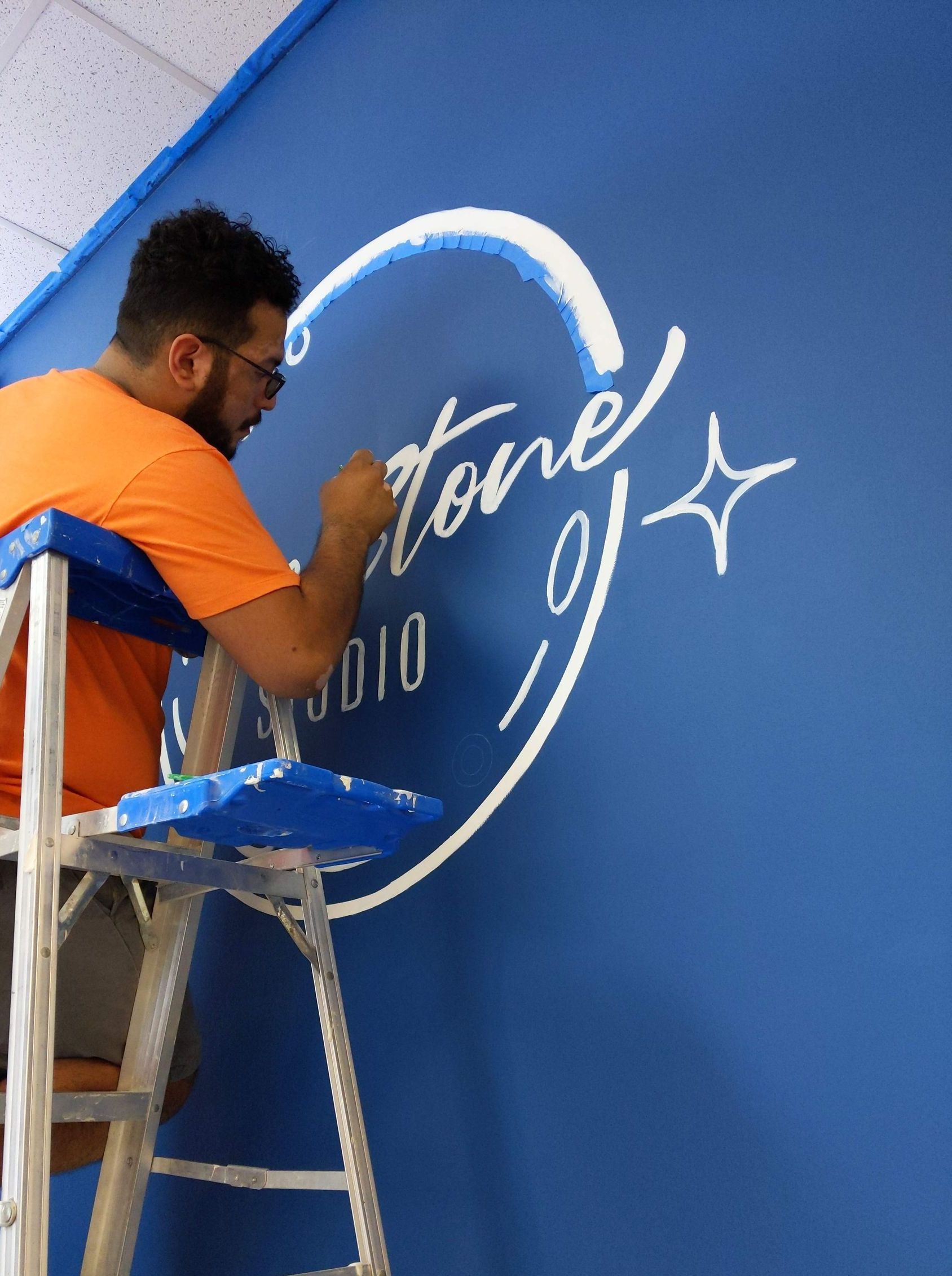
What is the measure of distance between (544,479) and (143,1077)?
0.75 meters

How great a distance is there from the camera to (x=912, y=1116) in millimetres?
771

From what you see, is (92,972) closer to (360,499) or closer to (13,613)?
(13,613)

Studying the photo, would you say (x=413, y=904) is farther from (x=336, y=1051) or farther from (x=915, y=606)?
(x=915, y=606)

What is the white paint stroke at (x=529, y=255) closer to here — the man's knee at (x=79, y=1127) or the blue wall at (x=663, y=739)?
the blue wall at (x=663, y=739)

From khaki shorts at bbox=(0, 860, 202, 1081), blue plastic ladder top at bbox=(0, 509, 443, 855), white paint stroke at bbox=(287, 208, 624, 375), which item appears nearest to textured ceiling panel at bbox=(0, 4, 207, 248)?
white paint stroke at bbox=(287, 208, 624, 375)

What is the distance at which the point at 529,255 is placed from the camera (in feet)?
4.24

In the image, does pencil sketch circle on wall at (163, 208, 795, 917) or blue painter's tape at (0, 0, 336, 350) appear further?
blue painter's tape at (0, 0, 336, 350)

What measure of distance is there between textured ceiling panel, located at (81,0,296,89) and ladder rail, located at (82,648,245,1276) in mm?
1438

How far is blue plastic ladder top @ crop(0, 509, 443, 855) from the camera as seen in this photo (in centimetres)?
76

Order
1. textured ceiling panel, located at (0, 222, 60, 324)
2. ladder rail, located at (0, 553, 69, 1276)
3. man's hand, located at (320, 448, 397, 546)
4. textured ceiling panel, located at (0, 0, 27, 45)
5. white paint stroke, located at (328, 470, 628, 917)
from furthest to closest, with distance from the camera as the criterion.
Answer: textured ceiling panel, located at (0, 222, 60, 324), textured ceiling panel, located at (0, 0, 27, 45), man's hand, located at (320, 448, 397, 546), white paint stroke, located at (328, 470, 628, 917), ladder rail, located at (0, 553, 69, 1276)

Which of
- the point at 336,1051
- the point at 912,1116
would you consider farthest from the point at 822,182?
the point at 336,1051

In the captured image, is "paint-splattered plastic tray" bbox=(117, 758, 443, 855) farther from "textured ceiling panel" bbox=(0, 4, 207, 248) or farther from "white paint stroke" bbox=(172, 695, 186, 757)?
"textured ceiling panel" bbox=(0, 4, 207, 248)

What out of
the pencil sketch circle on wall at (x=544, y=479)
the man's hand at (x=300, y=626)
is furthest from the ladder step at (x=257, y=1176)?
the man's hand at (x=300, y=626)

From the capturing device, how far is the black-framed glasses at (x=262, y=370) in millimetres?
1282
